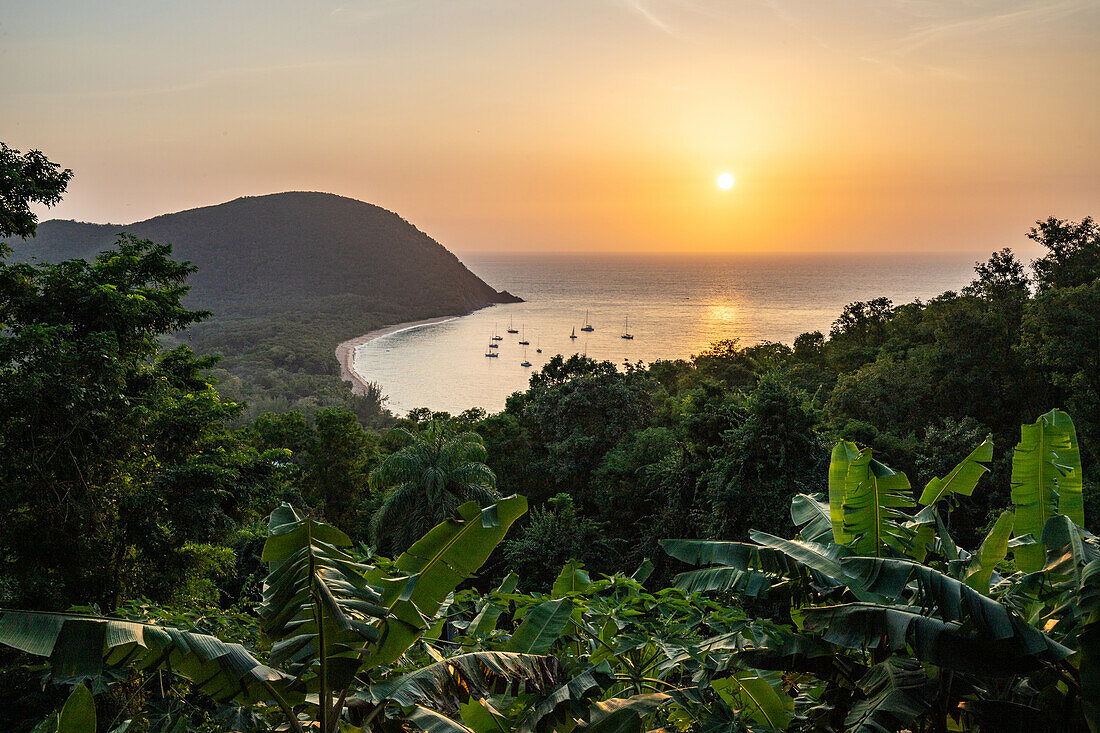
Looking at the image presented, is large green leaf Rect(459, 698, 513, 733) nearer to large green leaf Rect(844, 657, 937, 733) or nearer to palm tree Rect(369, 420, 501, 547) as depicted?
large green leaf Rect(844, 657, 937, 733)

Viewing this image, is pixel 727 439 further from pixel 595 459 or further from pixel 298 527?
pixel 298 527

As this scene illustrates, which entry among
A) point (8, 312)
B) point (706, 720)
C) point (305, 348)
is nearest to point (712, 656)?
point (706, 720)

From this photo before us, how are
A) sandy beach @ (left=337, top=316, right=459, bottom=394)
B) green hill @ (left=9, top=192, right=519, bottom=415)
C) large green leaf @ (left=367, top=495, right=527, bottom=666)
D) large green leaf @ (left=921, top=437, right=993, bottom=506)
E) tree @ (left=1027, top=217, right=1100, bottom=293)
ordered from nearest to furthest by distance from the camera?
large green leaf @ (left=367, top=495, right=527, bottom=666)
large green leaf @ (left=921, top=437, right=993, bottom=506)
tree @ (left=1027, top=217, right=1100, bottom=293)
sandy beach @ (left=337, top=316, right=459, bottom=394)
green hill @ (left=9, top=192, right=519, bottom=415)

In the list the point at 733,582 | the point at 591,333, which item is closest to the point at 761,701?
the point at 733,582

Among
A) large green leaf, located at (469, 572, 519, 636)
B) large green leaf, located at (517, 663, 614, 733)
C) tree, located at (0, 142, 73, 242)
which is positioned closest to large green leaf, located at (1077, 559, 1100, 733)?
large green leaf, located at (517, 663, 614, 733)

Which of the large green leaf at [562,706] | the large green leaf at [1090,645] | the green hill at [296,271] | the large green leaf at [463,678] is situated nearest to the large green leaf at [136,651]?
the large green leaf at [463,678]

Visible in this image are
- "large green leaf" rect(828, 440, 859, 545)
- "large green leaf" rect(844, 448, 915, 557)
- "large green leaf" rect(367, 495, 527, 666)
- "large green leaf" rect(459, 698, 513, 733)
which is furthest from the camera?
"large green leaf" rect(828, 440, 859, 545)
